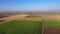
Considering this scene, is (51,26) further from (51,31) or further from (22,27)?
(22,27)

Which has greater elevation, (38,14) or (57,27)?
(38,14)

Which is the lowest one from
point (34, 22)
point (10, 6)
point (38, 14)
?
point (34, 22)

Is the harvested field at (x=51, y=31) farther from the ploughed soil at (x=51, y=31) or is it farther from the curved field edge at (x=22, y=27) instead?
the curved field edge at (x=22, y=27)

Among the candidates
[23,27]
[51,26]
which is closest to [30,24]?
[23,27]

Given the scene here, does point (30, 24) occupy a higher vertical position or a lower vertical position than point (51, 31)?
higher

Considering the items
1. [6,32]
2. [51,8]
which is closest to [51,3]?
[51,8]

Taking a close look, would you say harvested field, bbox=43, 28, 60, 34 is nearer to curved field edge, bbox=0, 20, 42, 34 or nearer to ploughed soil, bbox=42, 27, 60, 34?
ploughed soil, bbox=42, 27, 60, 34

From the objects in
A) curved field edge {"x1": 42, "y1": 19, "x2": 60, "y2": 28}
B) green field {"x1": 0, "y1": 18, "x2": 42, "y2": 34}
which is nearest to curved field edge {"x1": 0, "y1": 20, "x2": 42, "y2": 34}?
green field {"x1": 0, "y1": 18, "x2": 42, "y2": 34}

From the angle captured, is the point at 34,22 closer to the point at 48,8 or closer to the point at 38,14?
the point at 38,14
